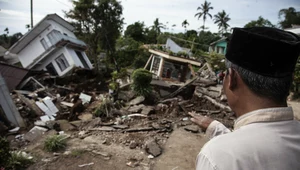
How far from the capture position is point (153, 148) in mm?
5852

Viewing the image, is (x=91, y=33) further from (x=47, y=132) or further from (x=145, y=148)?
(x=145, y=148)

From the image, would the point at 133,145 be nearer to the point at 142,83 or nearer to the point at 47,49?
the point at 142,83

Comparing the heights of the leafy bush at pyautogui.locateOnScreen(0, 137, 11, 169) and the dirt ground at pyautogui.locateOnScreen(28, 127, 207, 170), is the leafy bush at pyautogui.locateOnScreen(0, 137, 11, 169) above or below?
above

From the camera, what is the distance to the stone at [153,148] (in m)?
5.67

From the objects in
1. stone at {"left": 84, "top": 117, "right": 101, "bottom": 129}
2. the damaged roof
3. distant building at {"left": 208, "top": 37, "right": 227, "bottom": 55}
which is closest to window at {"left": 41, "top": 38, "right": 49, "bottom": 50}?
the damaged roof

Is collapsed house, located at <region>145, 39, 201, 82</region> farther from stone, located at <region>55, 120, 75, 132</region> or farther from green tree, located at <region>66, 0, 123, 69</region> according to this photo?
green tree, located at <region>66, 0, 123, 69</region>

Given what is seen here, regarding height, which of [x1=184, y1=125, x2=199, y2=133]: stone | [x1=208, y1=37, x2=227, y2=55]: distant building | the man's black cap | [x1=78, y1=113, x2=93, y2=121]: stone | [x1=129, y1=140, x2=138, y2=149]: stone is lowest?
[x1=78, y1=113, x2=93, y2=121]: stone

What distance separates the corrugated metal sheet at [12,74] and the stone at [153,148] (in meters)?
13.2

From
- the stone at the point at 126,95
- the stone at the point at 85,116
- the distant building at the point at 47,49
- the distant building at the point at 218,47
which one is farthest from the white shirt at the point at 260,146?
the distant building at the point at 218,47

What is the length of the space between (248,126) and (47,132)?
28.1 feet

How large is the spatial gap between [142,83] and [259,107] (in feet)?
34.7

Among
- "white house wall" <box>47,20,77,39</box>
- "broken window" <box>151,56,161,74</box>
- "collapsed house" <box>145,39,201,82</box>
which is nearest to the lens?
"collapsed house" <box>145,39,201,82</box>

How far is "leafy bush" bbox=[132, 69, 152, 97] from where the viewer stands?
37.4 ft

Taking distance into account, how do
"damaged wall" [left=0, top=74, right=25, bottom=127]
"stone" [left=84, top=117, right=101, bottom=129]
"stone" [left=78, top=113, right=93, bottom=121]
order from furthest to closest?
"stone" [left=78, top=113, right=93, bottom=121], "damaged wall" [left=0, top=74, right=25, bottom=127], "stone" [left=84, top=117, right=101, bottom=129]
